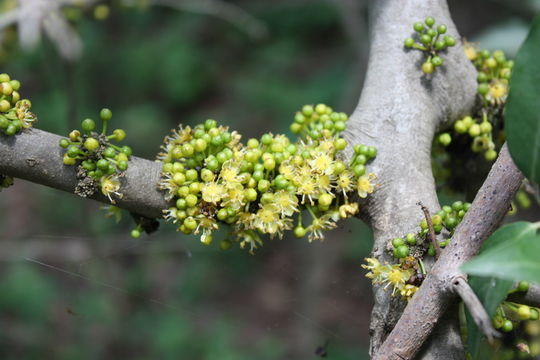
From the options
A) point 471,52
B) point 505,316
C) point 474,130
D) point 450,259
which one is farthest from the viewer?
point 471,52

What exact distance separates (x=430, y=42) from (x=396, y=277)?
0.65 metres

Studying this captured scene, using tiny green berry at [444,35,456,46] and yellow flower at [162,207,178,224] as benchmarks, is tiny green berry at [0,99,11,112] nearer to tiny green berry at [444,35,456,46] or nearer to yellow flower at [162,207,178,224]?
yellow flower at [162,207,178,224]

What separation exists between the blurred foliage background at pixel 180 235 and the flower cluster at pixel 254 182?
932 millimetres

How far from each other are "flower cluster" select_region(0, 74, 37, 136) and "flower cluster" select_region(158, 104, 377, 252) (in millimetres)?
307

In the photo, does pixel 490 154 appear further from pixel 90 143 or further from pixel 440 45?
pixel 90 143

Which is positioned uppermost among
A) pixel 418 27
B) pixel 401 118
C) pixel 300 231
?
pixel 418 27

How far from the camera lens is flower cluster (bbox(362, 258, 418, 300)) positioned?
3.80 feet

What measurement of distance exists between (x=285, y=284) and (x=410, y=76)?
365 centimetres

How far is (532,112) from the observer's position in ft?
3.01

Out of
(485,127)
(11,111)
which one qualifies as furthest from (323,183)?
(11,111)

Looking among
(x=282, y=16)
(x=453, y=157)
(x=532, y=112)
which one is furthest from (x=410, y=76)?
(x=282, y=16)

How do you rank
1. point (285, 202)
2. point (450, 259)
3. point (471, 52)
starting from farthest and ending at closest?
1. point (471, 52)
2. point (285, 202)
3. point (450, 259)

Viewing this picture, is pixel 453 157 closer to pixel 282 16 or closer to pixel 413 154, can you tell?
pixel 413 154

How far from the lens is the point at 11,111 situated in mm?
1171
